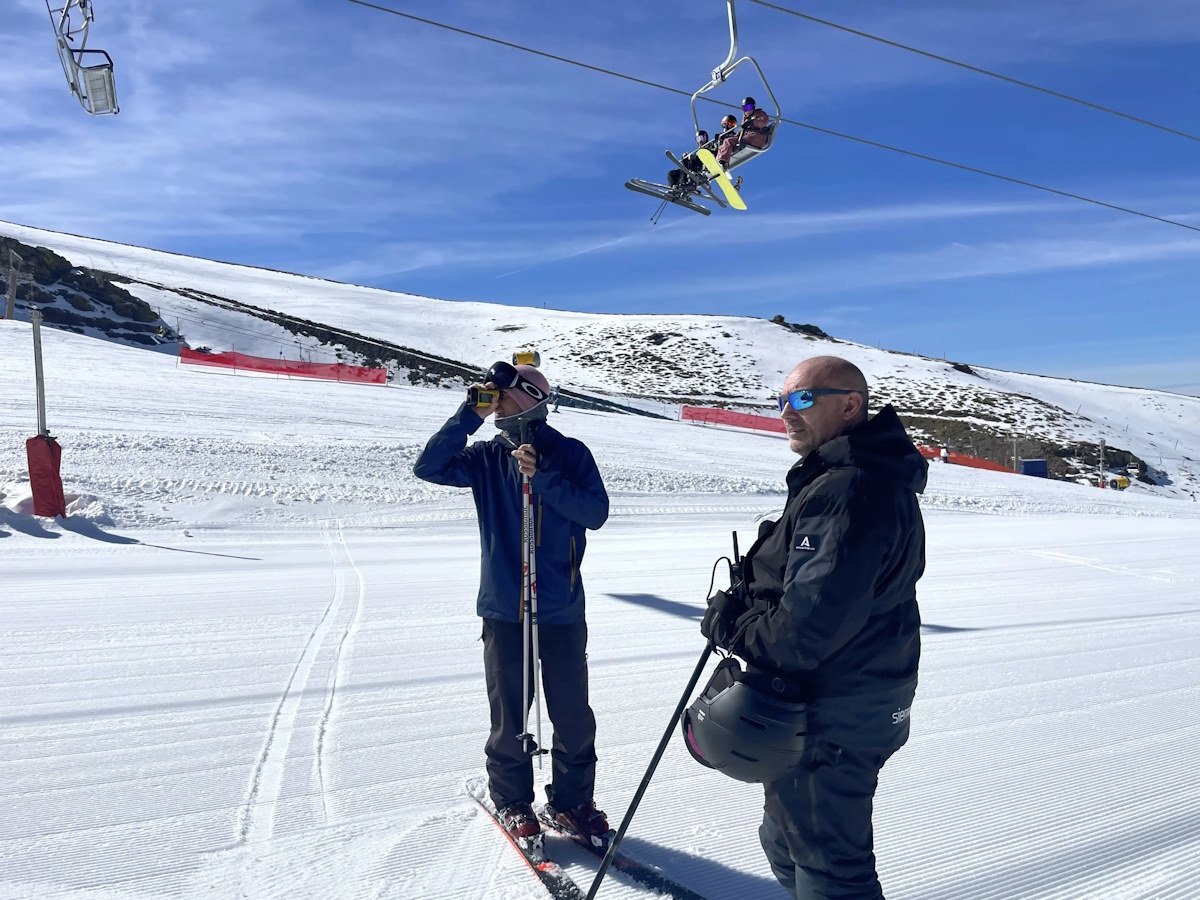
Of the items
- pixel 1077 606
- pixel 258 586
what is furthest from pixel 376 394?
pixel 1077 606

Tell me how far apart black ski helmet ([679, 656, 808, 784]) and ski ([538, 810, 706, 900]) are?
96 cm

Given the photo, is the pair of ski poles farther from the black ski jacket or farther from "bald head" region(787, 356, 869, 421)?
"bald head" region(787, 356, 869, 421)

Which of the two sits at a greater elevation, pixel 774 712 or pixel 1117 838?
pixel 774 712

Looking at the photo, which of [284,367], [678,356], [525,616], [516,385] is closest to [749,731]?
[525,616]

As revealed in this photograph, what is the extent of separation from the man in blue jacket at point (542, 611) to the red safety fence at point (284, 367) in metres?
28.7

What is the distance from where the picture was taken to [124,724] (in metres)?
4.55

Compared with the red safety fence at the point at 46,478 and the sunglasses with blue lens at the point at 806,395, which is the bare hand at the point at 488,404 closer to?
the sunglasses with blue lens at the point at 806,395

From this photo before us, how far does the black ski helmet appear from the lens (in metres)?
2.25

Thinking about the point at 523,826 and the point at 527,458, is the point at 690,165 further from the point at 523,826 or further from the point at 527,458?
the point at 523,826

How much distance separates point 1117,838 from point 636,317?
8337 centimetres

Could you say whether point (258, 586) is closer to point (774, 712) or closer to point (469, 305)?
point (774, 712)

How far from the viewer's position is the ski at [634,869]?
3.10 meters

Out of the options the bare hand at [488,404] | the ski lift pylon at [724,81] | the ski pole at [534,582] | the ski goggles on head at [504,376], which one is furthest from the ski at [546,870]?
the ski lift pylon at [724,81]

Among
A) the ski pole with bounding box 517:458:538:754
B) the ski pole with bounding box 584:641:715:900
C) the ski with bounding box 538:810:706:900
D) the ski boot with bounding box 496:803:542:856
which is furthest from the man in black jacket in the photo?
the ski boot with bounding box 496:803:542:856
